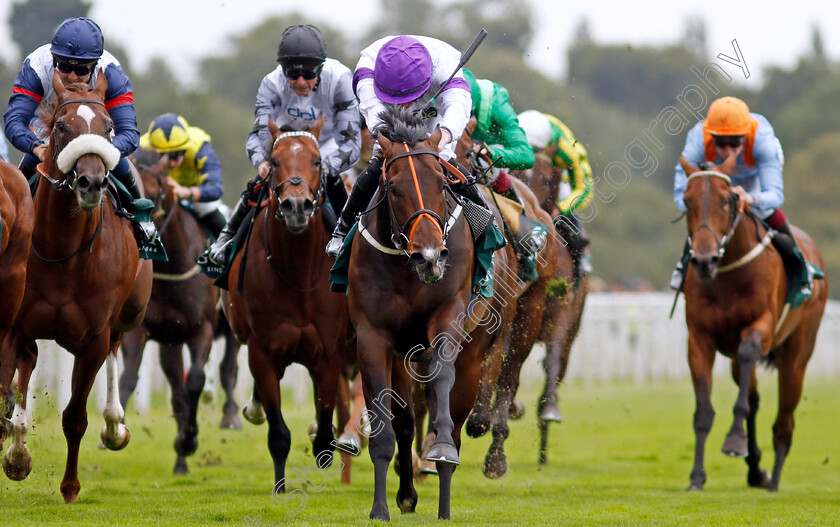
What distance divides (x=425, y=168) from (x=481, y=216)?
65 cm

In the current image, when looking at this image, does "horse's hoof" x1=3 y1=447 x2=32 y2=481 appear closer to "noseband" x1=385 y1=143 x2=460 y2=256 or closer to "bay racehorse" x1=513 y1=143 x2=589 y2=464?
"noseband" x1=385 y1=143 x2=460 y2=256

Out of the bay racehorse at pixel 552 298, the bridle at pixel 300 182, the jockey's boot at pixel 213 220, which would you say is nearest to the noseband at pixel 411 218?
the bridle at pixel 300 182

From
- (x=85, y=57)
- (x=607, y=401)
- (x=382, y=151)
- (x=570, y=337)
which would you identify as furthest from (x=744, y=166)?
(x=607, y=401)

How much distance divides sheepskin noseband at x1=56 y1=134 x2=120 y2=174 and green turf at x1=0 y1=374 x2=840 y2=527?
174 cm

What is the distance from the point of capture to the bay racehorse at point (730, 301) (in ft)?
27.6

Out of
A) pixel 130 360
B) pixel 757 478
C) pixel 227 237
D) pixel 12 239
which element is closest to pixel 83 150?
pixel 12 239


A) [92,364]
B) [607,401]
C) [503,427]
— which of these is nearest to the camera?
[92,364]

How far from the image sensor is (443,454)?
5.64 m

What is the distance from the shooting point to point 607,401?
17.4 meters

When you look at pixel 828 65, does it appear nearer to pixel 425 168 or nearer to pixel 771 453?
pixel 771 453

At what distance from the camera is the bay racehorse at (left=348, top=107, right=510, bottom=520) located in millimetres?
5719

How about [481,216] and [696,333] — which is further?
[696,333]

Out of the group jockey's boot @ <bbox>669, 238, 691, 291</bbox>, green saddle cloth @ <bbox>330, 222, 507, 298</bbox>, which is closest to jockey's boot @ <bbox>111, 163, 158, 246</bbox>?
green saddle cloth @ <bbox>330, 222, 507, 298</bbox>

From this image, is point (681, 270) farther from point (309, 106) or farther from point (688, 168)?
point (309, 106)
